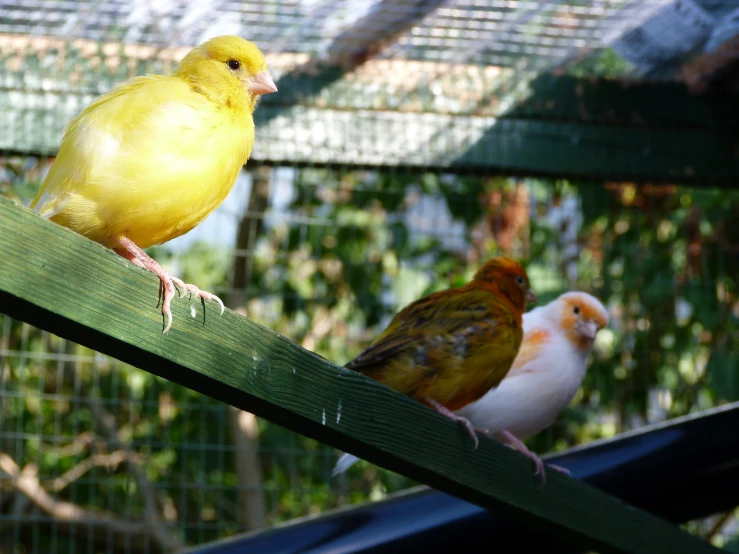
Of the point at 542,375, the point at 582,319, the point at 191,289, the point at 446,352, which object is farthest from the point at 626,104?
the point at 191,289

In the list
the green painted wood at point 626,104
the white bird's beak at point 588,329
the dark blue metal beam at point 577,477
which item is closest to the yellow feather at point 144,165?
the dark blue metal beam at point 577,477

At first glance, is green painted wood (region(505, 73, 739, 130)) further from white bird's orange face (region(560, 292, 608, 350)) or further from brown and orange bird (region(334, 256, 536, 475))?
brown and orange bird (region(334, 256, 536, 475))

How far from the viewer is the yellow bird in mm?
1774

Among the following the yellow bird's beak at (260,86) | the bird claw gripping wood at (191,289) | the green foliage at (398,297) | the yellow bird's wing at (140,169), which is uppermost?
the yellow bird's beak at (260,86)

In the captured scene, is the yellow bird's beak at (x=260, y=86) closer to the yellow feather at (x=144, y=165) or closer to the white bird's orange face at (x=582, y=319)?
the yellow feather at (x=144, y=165)

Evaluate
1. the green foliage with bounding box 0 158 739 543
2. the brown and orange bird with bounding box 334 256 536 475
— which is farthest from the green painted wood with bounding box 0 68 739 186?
the green foliage with bounding box 0 158 739 543

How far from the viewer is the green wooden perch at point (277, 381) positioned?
4.51 ft

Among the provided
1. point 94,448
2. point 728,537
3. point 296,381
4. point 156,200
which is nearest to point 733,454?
point 296,381

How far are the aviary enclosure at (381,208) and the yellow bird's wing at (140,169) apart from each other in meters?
0.93

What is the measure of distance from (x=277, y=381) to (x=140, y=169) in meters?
0.45

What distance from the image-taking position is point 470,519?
8.02ft

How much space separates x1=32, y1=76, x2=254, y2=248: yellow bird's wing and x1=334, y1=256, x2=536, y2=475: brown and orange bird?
1.03 m

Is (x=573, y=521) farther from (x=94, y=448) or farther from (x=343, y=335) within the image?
(x=94, y=448)

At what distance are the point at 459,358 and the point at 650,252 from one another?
7.42 ft
